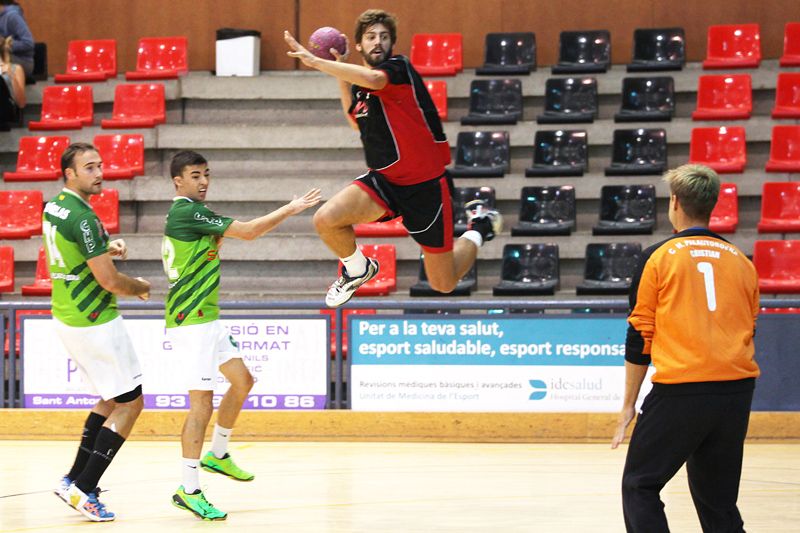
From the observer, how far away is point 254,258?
538 inches

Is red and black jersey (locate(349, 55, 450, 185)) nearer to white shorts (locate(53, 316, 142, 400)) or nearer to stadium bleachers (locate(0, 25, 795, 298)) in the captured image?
white shorts (locate(53, 316, 142, 400))

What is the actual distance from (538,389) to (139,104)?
7.32 metres

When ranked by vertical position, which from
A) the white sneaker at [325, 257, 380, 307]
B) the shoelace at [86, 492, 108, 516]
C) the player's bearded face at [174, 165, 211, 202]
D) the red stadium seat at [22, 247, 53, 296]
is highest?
the player's bearded face at [174, 165, 211, 202]

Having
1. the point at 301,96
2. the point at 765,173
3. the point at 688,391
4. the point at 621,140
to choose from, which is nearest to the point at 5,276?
the point at 301,96

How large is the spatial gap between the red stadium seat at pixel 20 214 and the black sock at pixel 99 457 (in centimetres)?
684

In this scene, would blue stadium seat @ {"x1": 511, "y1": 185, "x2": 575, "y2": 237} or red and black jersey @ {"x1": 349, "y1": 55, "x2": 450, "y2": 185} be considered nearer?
red and black jersey @ {"x1": 349, "y1": 55, "x2": 450, "y2": 185}

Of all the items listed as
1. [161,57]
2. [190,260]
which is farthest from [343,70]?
[161,57]

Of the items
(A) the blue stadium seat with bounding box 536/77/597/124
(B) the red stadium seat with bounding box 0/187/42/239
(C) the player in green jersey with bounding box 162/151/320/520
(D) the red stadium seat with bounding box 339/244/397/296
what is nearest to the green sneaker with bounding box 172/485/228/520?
(C) the player in green jersey with bounding box 162/151/320/520

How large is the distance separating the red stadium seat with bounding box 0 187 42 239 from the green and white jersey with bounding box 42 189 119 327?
21.6 feet

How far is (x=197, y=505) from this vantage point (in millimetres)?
7441

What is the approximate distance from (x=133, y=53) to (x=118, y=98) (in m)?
1.86

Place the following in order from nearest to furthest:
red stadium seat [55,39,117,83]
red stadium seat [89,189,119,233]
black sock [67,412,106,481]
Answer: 1. black sock [67,412,106,481]
2. red stadium seat [89,189,119,233]
3. red stadium seat [55,39,117,83]

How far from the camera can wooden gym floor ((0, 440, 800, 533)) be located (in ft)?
24.1

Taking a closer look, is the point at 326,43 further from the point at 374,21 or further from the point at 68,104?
the point at 68,104
